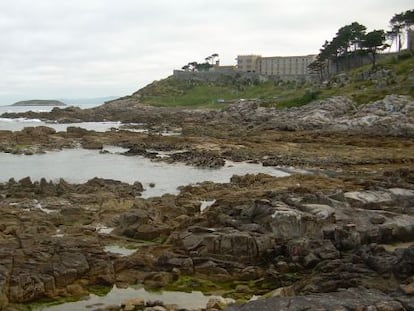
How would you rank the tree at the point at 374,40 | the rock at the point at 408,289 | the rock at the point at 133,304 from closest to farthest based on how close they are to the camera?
the rock at the point at 408,289, the rock at the point at 133,304, the tree at the point at 374,40

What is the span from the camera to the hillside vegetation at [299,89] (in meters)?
82.2

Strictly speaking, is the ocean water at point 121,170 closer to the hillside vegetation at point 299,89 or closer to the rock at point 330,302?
the rock at point 330,302

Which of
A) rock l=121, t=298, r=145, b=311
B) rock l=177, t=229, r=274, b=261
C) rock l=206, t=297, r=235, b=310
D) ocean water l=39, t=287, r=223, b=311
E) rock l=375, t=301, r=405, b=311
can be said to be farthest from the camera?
rock l=177, t=229, r=274, b=261

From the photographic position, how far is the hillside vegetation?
8219 centimetres

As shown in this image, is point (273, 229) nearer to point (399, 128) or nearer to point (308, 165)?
point (308, 165)

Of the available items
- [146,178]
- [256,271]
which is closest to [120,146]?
[146,178]

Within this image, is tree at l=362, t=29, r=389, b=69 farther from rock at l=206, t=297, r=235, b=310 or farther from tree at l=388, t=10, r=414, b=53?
rock at l=206, t=297, r=235, b=310

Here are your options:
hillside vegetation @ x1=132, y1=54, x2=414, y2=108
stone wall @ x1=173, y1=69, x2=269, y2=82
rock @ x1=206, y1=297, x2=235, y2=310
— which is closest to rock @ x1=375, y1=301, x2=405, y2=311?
rock @ x1=206, y1=297, x2=235, y2=310

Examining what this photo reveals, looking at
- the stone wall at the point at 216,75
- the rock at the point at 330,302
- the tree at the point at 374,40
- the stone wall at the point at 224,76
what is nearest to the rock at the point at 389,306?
the rock at the point at 330,302

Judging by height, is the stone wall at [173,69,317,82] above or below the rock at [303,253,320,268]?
above

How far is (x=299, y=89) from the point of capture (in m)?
119

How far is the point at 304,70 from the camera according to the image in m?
188

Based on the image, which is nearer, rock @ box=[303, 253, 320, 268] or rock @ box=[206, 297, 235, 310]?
rock @ box=[206, 297, 235, 310]

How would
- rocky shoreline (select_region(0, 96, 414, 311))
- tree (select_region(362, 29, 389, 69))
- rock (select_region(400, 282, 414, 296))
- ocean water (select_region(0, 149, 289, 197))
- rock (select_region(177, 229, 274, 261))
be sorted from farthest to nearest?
tree (select_region(362, 29, 389, 69)), ocean water (select_region(0, 149, 289, 197)), rock (select_region(177, 229, 274, 261)), rocky shoreline (select_region(0, 96, 414, 311)), rock (select_region(400, 282, 414, 296))
